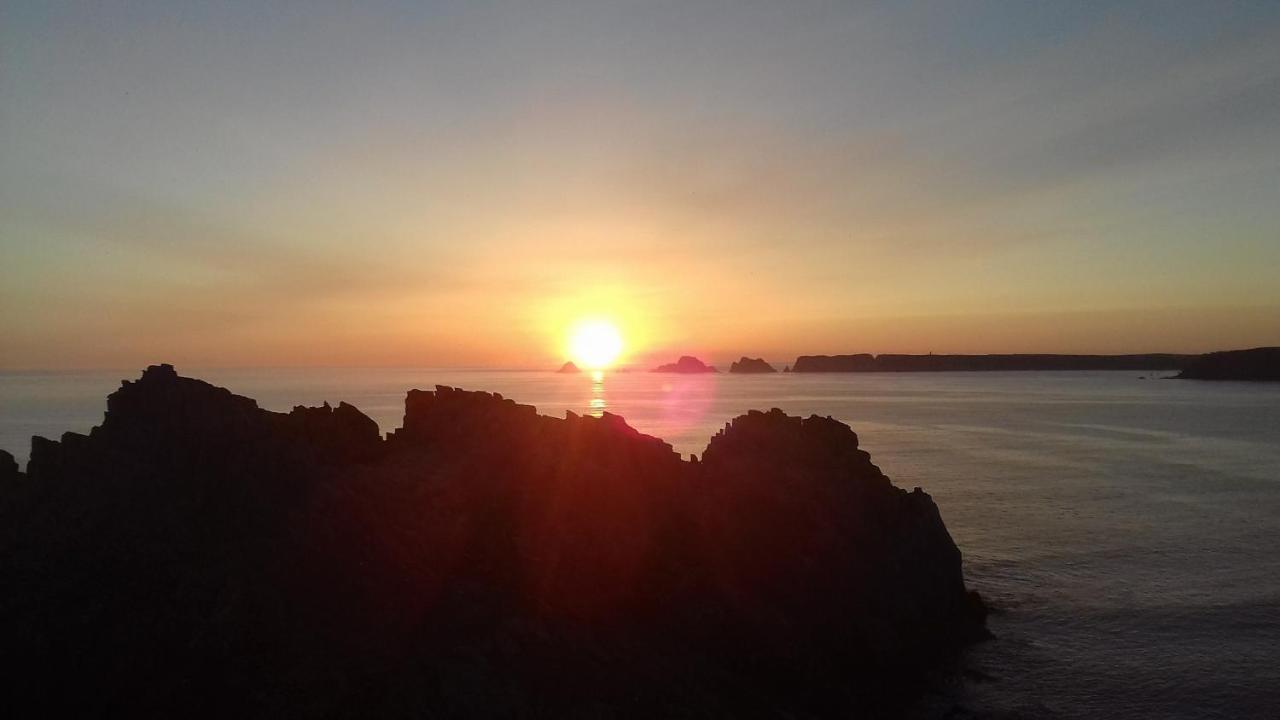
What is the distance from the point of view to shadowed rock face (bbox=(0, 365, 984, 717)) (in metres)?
17.9

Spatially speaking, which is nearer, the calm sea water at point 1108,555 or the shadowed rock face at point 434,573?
the shadowed rock face at point 434,573

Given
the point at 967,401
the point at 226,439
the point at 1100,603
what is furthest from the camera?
the point at 967,401

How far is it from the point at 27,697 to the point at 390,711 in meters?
8.33

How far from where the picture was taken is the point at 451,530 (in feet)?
74.6

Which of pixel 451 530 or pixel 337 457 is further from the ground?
pixel 337 457

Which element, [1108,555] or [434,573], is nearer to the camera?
[434,573]

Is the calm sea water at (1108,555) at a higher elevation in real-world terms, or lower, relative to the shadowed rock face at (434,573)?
lower

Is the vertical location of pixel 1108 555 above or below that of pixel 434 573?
below

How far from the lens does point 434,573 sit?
70.3 ft

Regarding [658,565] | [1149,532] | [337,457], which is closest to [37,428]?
[337,457]

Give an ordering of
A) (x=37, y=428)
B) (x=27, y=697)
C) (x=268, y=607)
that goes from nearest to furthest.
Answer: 1. (x=27, y=697)
2. (x=268, y=607)
3. (x=37, y=428)

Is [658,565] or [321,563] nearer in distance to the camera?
[321,563]

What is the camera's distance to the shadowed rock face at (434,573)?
58.8 ft

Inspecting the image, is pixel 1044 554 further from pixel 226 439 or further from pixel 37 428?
pixel 37 428
